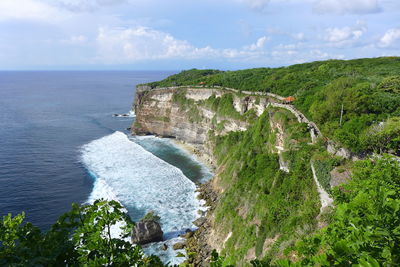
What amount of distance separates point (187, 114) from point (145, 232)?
47.7 metres

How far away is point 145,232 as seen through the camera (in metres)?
35.2

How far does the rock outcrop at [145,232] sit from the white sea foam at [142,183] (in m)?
2.79

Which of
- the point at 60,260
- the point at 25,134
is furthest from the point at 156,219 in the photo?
the point at 25,134

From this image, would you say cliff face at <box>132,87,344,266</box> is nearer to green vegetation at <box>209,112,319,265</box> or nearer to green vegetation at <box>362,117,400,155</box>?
green vegetation at <box>209,112,319,265</box>

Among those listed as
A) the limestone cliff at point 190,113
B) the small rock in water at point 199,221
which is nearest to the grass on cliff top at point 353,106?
the limestone cliff at point 190,113

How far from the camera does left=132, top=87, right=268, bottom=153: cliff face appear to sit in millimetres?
62750

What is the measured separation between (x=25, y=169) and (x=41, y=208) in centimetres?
1714

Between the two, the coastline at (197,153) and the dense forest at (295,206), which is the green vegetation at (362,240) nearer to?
the dense forest at (295,206)

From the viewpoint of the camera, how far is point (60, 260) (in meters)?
7.80

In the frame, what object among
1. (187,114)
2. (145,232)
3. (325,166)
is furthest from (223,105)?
(325,166)

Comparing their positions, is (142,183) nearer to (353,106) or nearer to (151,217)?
(151,217)

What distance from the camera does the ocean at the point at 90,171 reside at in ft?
138

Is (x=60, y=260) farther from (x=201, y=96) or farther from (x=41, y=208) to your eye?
(x=201, y=96)

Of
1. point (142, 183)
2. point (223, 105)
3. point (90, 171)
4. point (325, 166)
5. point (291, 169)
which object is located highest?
point (223, 105)
